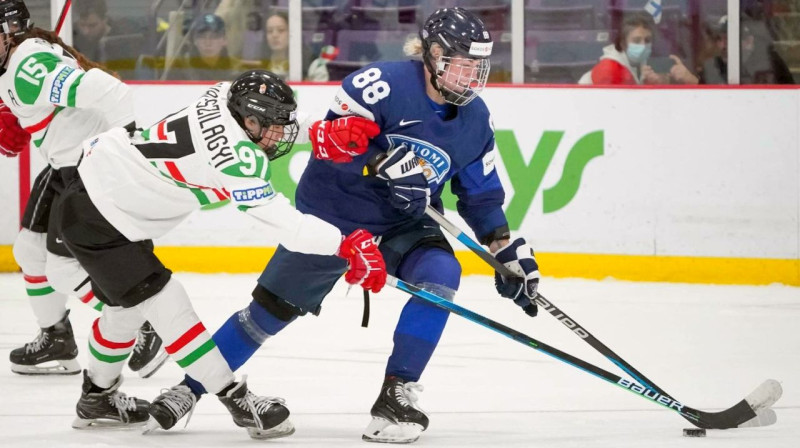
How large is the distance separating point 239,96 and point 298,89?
134 inches

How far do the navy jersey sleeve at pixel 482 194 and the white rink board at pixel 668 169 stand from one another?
2705mm

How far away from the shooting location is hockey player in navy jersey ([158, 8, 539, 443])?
3256 mm

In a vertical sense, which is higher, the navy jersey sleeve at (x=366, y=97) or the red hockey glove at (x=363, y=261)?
the navy jersey sleeve at (x=366, y=97)

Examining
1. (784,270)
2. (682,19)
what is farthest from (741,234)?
(682,19)

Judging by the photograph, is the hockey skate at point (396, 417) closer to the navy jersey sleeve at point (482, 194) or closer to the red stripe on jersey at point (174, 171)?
the navy jersey sleeve at point (482, 194)

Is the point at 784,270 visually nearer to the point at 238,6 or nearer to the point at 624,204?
the point at 624,204

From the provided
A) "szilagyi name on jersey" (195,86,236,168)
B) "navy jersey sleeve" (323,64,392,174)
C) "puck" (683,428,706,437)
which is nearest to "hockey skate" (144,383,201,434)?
"szilagyi name on jersey" (195,86,236,168)

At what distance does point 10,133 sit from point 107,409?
126 cm

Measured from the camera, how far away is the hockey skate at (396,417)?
3.16 metres

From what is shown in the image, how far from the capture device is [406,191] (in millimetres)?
3318

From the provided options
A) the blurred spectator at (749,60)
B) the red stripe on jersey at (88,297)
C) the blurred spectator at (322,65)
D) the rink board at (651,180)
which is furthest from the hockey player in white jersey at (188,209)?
the blurred spectator at (749,60)

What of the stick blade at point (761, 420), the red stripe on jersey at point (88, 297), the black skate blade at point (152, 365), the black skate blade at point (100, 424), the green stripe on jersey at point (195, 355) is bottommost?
the black skate blade at point (152, 365)

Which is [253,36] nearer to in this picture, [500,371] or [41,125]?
[41,125]

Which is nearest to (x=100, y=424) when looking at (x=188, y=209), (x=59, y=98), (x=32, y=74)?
(x=188, y=209)
